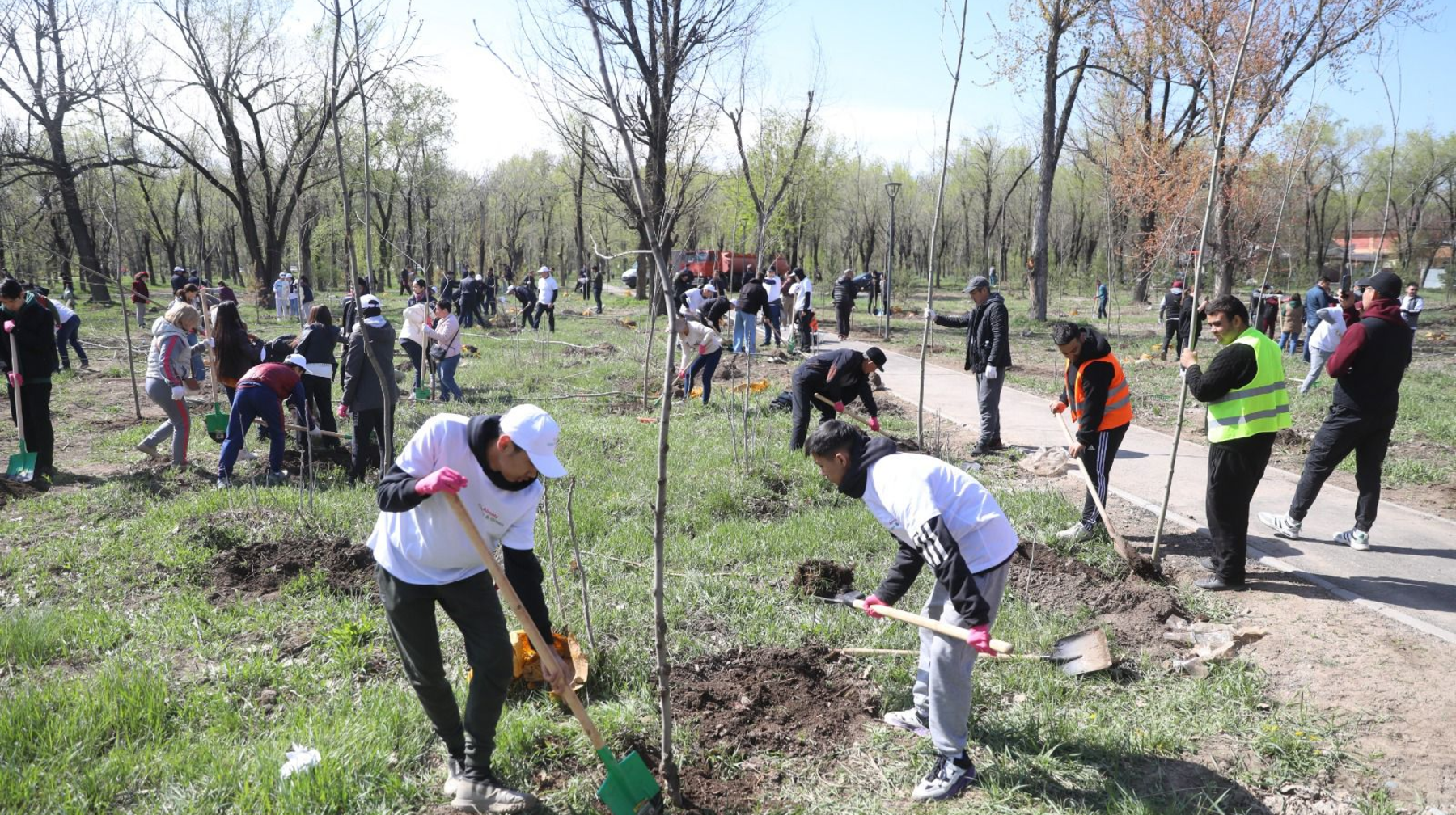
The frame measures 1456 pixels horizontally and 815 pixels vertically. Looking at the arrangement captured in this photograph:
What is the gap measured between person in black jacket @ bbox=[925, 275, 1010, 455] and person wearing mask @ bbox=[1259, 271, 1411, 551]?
9.34 ft

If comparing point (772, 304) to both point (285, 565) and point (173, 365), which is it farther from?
point (285, 565)

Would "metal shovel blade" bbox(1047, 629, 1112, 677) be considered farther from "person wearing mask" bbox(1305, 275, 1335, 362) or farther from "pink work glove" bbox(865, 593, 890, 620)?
"person wearing mask" bbox(1305, 275, 1335, 362)

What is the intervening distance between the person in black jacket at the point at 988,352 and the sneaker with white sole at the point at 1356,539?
2999mm

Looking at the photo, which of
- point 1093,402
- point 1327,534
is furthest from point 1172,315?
point 1093,402

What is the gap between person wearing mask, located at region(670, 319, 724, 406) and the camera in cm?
1018

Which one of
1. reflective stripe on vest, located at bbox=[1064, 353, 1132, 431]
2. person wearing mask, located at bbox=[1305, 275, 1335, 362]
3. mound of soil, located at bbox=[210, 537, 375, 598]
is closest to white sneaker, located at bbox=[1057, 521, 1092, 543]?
reflective stripe on vest, located at bbox=[1064, 353, 1132, 431]

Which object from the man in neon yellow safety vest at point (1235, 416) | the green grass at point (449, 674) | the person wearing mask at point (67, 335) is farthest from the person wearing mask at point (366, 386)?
the person wearing mask at point (67, 335)

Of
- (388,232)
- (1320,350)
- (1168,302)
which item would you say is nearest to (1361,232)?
(1168,302)

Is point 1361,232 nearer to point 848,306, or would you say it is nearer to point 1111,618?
point 848,306

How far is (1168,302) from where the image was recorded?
1678 cm

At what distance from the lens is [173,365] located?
7512mm

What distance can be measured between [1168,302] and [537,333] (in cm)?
1385

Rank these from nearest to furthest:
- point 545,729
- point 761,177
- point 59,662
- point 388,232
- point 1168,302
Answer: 1. point 545,729
2. point 59,662
3. point 1168,302
4. point 761,177
5. point 388,232

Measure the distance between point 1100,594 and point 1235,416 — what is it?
4.27 feet
